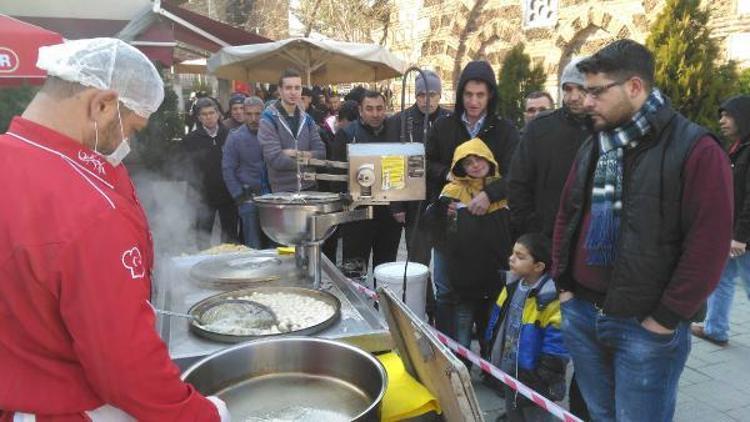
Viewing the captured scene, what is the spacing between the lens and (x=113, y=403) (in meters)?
1.15

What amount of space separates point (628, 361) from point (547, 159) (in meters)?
1.28

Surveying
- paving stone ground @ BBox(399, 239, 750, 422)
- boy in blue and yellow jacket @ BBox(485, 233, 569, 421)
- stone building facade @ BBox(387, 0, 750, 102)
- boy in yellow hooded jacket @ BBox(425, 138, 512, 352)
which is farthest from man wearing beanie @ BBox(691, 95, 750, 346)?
stone building facade @ BBox(387, 0, 750, 102)

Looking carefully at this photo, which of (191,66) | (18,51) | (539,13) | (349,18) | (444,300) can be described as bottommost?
(444,300)

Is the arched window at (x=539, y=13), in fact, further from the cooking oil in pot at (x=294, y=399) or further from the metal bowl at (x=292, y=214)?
the cooking oil in pot at (x=294, y=399)

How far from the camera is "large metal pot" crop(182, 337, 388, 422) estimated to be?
1.71 metres

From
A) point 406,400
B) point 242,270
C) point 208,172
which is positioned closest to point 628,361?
point 406,400

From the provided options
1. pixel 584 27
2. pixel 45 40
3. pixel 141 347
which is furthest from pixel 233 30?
pixel 141 347

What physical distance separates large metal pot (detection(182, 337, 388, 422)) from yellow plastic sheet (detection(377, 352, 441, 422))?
0.27 feet

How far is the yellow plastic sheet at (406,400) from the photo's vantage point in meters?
1.71

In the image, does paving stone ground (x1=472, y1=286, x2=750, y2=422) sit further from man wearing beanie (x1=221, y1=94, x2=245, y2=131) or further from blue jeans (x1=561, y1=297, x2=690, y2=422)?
man wearing beanie (x1=221, y1=94, x2=245, y2=131)

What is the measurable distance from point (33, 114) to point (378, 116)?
3792mm

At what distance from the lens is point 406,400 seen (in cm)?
175

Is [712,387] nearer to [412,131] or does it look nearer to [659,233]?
[659,233]

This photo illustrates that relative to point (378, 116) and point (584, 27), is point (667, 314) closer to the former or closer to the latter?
point (378, 116)
